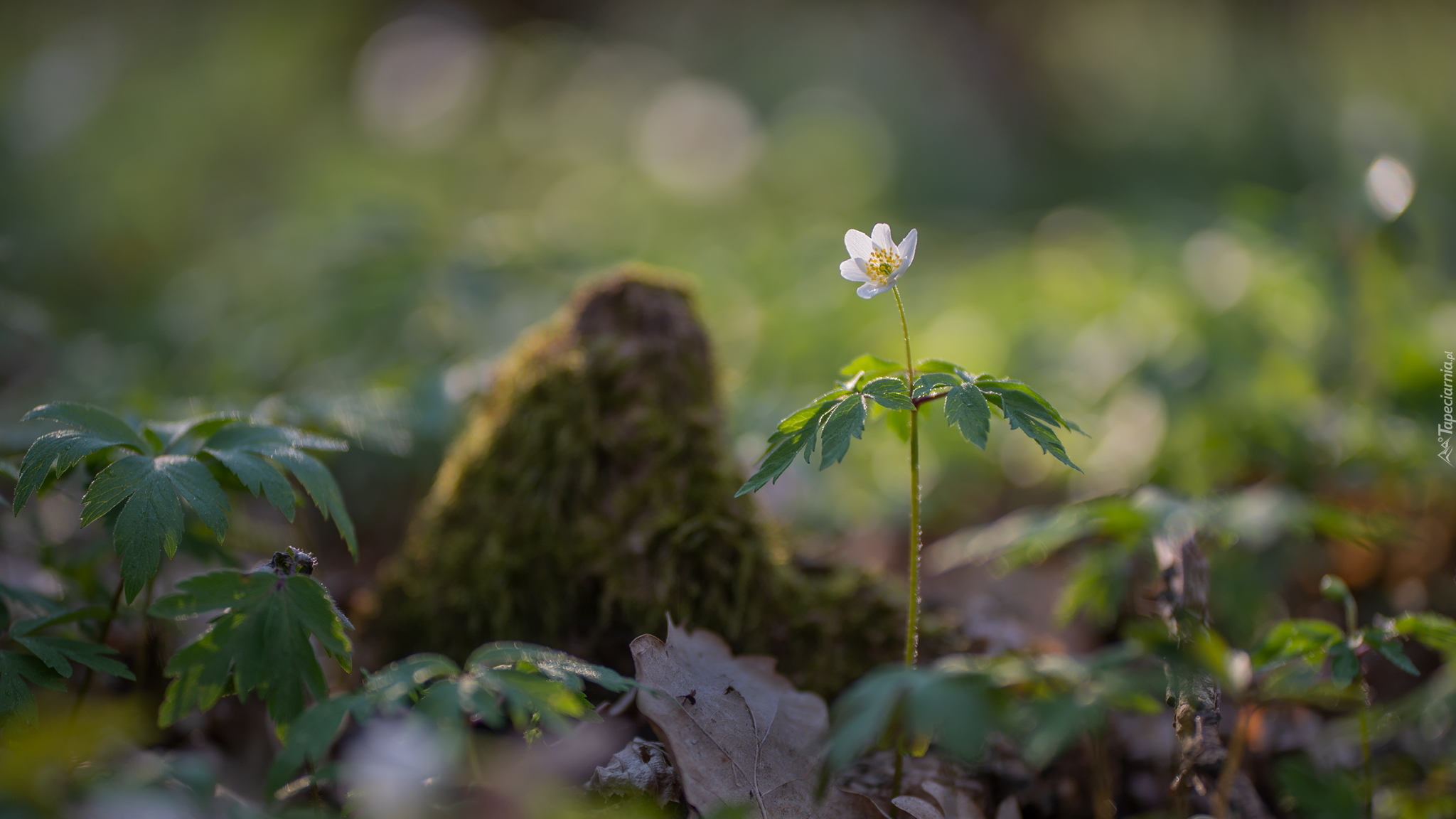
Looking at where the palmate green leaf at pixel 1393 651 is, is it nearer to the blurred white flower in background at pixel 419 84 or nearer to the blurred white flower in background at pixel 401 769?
the blurred white flower in background at pixel 401 769

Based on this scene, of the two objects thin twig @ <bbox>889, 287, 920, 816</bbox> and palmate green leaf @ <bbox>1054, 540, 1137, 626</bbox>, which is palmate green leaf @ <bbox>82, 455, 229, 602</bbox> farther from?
palmate green leaf @ <bbox>1054, 540, 1137, 626</bbox>

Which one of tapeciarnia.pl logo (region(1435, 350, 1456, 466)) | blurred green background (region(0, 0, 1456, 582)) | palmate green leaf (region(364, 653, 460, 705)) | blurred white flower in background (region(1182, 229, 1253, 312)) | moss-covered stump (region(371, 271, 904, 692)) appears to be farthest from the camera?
blurred white flower in background (region(1182, 229, 1253, 312))

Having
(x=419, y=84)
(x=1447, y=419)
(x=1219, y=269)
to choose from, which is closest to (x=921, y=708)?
(x=1447, y=419)

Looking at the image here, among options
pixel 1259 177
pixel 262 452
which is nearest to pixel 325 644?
pixel 262 452

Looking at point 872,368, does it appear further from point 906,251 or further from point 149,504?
point 149,504

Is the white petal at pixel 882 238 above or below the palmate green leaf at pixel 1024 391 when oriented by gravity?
above

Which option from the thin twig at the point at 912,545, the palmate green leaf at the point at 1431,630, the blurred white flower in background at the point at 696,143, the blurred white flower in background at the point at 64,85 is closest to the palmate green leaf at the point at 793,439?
the thin twig at the point at 912,545

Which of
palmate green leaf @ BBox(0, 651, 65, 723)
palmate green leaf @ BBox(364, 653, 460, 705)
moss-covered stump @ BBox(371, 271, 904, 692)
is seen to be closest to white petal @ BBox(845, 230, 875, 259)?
moss-covered stump @ BBox(371, 271, 904, 692)

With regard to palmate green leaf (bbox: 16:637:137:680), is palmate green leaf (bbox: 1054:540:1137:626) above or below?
above
